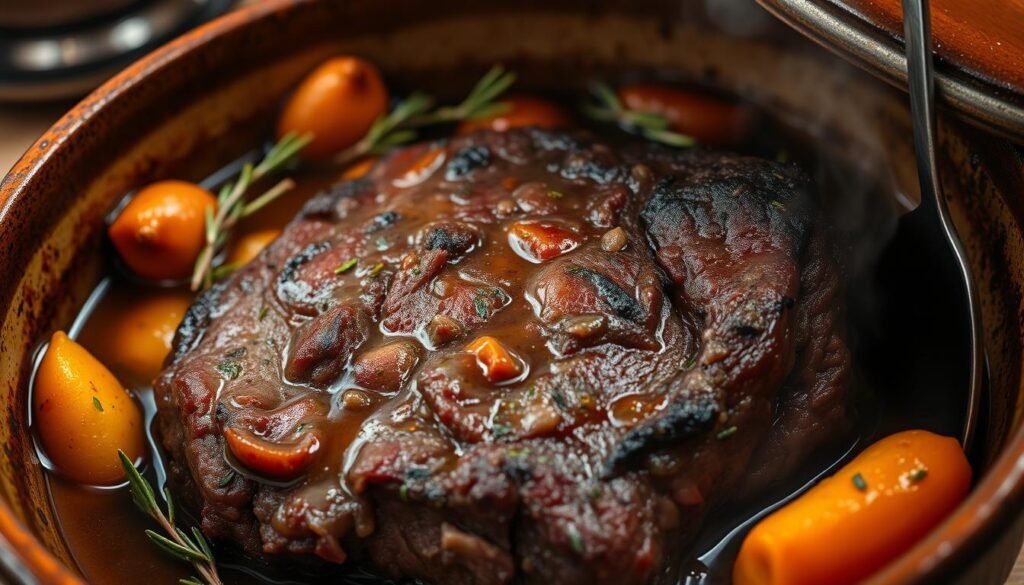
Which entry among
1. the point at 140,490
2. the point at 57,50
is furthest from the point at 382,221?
the point at 57,50

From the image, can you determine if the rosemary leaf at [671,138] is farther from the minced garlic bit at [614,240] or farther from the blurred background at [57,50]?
the blurred background at [57,50]

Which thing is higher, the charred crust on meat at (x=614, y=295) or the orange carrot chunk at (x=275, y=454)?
the charred crust on meat at (x=614, y=295)

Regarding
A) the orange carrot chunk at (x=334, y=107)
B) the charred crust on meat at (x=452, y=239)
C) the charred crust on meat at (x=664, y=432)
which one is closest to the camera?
the charred crust on meat at (x=664, y=432)

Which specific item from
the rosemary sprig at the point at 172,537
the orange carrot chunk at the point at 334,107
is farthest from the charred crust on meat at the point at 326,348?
the orange carrot chunk at the point at 334,107

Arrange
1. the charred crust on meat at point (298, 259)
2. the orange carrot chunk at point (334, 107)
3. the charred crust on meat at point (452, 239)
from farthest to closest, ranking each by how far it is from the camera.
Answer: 1. the orange carrot chunk at point (334, 107)
2. the charred crust on meat at point (298, 259)
3. the charred crust on meat at point (452, 239)

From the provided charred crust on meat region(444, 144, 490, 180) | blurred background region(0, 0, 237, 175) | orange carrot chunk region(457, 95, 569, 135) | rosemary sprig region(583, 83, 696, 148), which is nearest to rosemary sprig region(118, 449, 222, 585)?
charred crust on meat region(444, 144, 490, 180)

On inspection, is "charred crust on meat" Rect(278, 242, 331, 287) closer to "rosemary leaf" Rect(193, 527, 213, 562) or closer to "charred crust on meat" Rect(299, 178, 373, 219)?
"charred crust on meat" Rect(299, 178, 373, 219)
